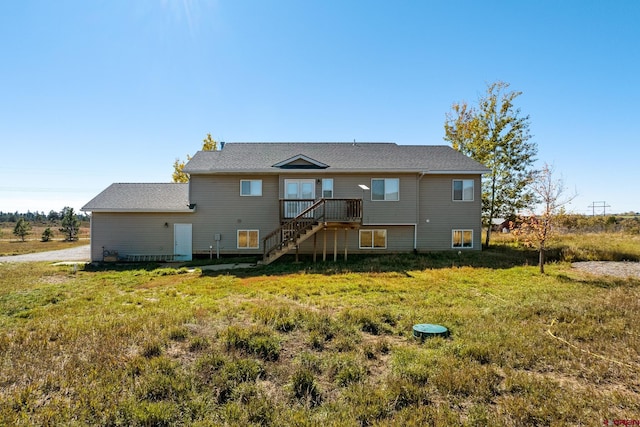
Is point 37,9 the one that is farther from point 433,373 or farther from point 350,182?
point 433,373

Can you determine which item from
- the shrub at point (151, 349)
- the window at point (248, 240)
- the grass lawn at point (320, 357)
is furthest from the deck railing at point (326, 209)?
the shrub at point (151, 349)

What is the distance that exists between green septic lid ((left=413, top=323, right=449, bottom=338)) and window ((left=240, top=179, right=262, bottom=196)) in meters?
13.1

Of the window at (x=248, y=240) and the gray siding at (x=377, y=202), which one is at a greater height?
the gray siding at (x=377, y=202)

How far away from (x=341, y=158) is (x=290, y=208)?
4327mm

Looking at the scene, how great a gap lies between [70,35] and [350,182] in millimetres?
13184

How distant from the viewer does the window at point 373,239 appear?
18016 mm

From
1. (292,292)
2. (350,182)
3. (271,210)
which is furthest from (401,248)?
(292,292)

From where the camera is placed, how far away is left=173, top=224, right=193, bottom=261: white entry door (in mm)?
17656

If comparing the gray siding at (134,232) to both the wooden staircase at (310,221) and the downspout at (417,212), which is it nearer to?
the wooden staircase at (310,221)

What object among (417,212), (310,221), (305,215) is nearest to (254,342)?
(310,221)

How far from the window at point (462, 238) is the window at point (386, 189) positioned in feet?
13.2

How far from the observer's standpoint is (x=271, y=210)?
17.7 m

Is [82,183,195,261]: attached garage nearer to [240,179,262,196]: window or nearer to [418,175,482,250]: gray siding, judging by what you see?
[240,179,262,196]: window

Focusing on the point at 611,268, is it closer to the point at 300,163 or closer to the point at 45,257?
the point at 300,163
